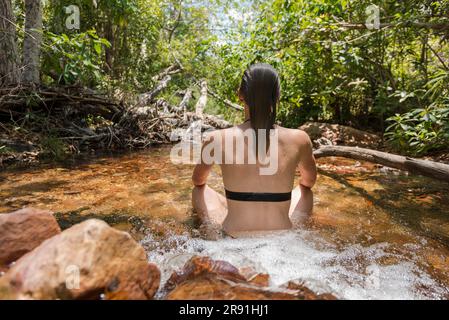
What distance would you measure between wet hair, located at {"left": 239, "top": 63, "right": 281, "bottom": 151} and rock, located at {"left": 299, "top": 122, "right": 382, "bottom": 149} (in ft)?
15.5

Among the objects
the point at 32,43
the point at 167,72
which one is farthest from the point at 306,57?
the point at 167,72

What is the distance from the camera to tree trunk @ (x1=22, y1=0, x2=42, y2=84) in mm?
5230

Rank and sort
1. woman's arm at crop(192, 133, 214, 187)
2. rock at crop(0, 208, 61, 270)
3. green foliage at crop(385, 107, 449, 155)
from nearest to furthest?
1. rock at crop(0, 208, 61, 270)
2. woman's arm at crop(192, 133, 214, 187)
3. green foliage at crop(385, 107, 449, 155)

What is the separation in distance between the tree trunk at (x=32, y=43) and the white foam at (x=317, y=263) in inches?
178

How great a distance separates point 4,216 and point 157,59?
9.78 meters

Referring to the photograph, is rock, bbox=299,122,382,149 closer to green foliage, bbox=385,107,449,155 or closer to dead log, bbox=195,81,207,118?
green foliage, bbox=385,107,449,155

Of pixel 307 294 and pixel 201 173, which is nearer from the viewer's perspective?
pixel 307 294

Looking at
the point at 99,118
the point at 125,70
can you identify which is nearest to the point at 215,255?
the point at 99,118

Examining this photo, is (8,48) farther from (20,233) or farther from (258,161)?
(258,161)

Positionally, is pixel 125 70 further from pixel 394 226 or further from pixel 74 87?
pixel 394 226

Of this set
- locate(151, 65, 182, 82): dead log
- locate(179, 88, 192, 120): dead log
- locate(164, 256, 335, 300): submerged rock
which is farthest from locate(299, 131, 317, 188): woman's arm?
locate(151, 65, 182, 82): dead log

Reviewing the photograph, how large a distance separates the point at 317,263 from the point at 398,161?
5.74 ft

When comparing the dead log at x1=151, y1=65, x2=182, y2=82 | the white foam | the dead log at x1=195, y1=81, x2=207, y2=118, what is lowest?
the white foam

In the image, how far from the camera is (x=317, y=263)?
1986mm
